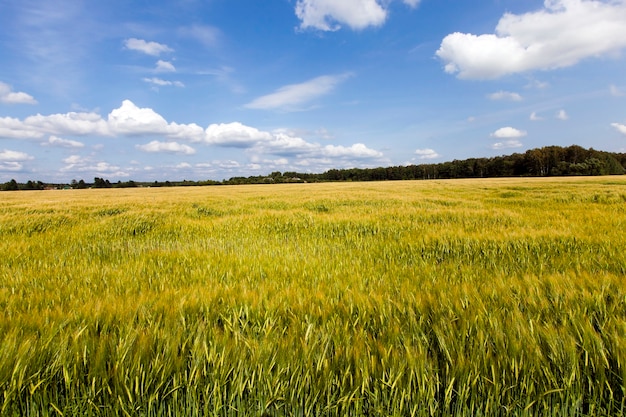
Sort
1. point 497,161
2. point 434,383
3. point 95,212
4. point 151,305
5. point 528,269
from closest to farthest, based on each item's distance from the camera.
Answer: point 434,383 → point 151,305 → point 528,269 → point 95,212 → point 497,161

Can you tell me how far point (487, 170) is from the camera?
11981cm

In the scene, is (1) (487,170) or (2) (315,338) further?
(1) (487,170)

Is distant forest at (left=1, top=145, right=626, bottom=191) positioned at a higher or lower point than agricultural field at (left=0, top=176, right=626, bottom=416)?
higher

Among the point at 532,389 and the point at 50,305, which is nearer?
the point at 532,389

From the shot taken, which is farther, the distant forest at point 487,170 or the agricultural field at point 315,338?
the distant forest at point 487,170

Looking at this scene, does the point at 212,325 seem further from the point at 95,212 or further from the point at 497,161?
the point at 497,161

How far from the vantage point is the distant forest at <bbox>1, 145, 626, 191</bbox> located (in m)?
91.6

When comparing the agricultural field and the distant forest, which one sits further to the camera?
the distant forest

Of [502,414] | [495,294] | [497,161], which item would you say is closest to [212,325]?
[502,414]

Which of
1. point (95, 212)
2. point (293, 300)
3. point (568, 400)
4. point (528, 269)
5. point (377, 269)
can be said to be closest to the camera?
point (568, 400)

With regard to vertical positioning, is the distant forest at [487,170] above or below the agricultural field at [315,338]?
above

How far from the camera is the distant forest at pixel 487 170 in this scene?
9162cm

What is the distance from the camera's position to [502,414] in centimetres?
122

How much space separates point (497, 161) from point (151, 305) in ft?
469
